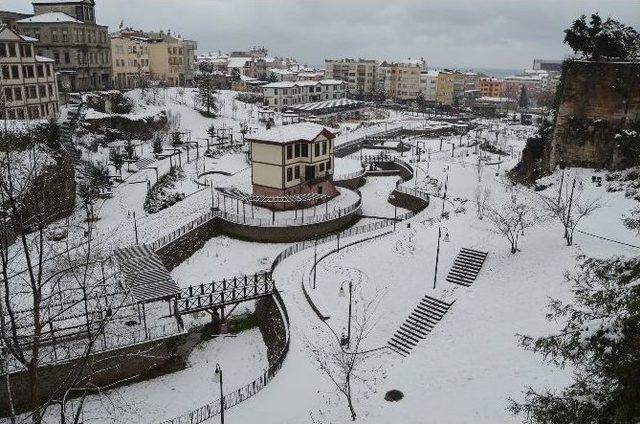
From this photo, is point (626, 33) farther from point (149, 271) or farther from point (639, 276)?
point (149, 271)

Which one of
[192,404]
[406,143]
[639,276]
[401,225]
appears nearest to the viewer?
[639,276]

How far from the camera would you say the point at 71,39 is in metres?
71.4

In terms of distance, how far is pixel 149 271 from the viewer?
2792 cm

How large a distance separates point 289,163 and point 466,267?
1995 cm

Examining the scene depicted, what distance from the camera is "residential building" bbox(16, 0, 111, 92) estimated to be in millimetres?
70188

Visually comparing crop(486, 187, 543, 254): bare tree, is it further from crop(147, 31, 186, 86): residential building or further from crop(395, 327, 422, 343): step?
crop(147, 31, 186, 86): residential building

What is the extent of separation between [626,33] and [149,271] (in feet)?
138

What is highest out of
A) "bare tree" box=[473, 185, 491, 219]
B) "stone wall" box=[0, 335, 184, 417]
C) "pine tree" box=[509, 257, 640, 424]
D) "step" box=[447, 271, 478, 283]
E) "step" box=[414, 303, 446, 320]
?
"pine tree" box=[509, 257, 640, 424]

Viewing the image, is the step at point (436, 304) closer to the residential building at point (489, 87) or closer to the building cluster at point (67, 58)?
the building cluster at point (67, 58)

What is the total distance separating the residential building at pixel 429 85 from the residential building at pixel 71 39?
101m

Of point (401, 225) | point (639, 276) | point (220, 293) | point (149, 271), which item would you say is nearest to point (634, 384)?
point (639, 276)

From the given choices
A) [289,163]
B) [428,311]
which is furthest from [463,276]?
[289,163]

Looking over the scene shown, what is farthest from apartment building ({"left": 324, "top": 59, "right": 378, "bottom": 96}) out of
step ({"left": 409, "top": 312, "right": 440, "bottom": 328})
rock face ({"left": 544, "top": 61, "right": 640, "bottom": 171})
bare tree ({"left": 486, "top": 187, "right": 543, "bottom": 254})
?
step ({"left": 409, "top": 312, "right": 440, "bottom": 328})

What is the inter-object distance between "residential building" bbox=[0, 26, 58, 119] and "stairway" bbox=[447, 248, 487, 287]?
145 ft
